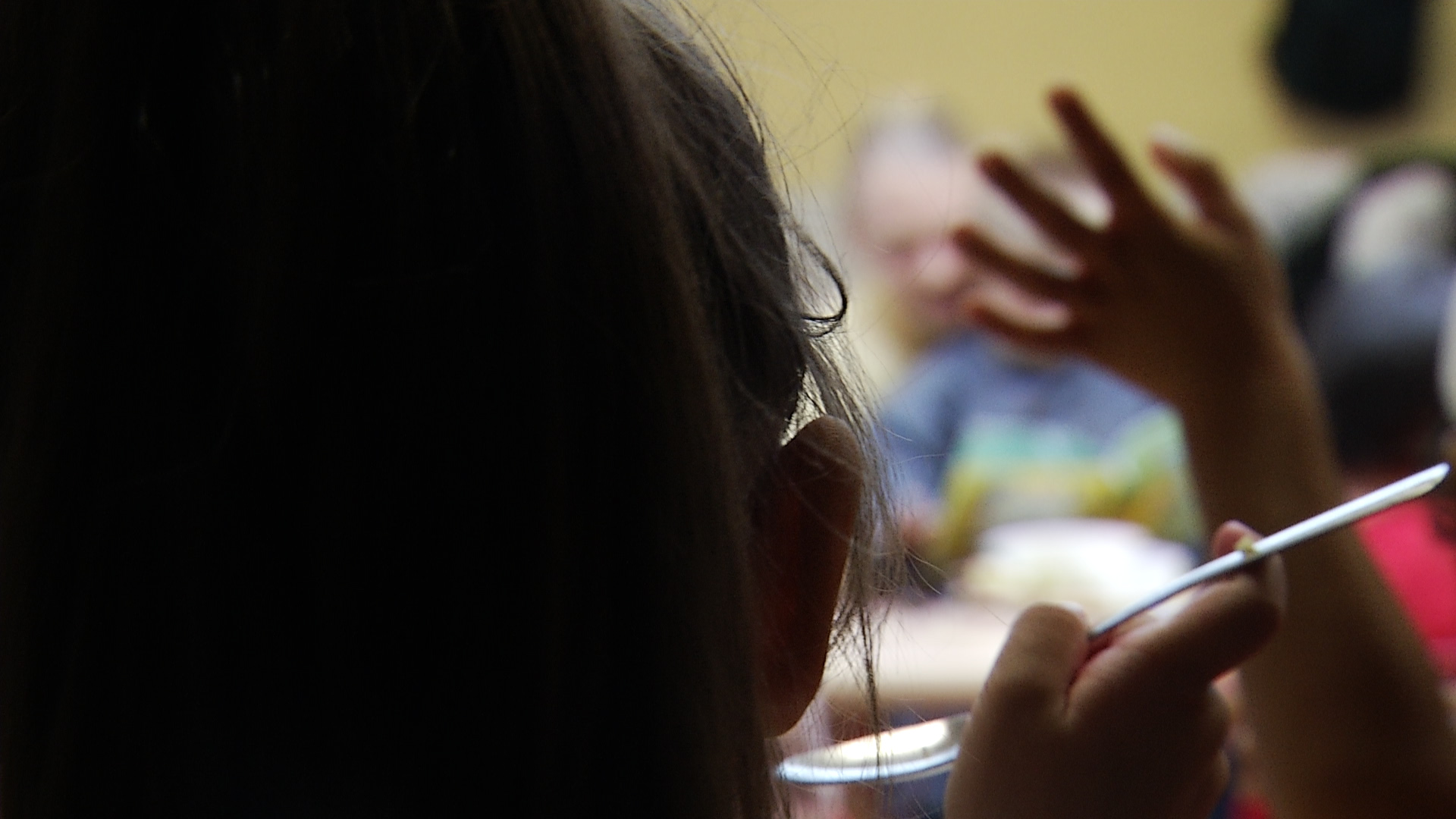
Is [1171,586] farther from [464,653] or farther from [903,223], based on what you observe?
[903,223]

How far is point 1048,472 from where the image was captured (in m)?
1.56

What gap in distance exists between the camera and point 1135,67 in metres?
2.35

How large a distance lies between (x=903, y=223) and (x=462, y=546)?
6.09ft

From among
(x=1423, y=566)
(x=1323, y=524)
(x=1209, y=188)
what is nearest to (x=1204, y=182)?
(x=1209, y=188)

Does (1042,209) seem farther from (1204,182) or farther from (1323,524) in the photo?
(1323,524)

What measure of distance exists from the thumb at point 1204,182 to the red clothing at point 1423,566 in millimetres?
498

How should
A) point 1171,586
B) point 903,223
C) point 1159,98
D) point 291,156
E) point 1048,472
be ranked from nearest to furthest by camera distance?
point 291,156 → point 1171,586 → point 1048,472 → point 903,223 → point 1159,98

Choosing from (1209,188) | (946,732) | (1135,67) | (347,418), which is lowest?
(946,732)

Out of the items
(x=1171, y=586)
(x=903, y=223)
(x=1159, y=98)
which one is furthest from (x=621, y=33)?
(x=1159, y=98)

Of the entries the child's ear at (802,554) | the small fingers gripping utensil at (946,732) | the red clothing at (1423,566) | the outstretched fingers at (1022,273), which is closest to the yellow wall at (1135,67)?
the red clothing at (1423,566)

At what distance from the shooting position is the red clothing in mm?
1003

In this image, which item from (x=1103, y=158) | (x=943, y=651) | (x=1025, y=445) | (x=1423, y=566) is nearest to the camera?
(x=1103, y=158)

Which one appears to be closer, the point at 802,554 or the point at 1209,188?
the point at 802,554

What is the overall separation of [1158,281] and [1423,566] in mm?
600
